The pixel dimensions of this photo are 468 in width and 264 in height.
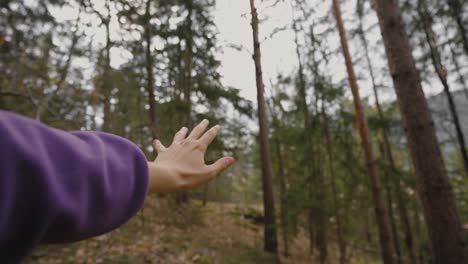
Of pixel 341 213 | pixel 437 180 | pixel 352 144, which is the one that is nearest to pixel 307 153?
pixel 352 144

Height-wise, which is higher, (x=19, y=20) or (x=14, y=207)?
(x=19, y=20)

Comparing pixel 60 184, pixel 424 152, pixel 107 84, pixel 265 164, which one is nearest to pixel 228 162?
pixel 60 184

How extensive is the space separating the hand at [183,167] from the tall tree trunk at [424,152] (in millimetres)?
2220

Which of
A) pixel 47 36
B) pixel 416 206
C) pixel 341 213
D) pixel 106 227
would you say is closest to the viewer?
pixel 106 227

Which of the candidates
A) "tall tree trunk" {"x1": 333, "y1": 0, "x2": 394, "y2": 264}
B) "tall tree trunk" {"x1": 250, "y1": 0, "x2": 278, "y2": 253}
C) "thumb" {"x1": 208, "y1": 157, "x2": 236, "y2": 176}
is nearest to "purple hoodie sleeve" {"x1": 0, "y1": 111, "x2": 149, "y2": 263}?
"thumb" {"x1": 208, "y1": 157, "x2": 236, "y2": 176}

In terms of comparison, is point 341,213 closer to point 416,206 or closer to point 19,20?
point 416,206

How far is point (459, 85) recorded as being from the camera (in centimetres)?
971

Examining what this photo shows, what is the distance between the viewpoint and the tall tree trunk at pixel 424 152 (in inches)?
93.0

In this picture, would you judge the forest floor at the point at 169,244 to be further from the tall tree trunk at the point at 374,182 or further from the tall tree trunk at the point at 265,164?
the tall tree trunk at the point at 374,182

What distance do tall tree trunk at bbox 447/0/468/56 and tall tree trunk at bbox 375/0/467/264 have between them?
21.9ft

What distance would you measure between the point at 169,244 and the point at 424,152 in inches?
288

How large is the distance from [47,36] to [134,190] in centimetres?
645

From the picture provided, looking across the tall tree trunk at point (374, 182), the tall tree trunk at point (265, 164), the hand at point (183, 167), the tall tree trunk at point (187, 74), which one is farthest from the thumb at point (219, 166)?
the tall tree trunk at point (187, 74)

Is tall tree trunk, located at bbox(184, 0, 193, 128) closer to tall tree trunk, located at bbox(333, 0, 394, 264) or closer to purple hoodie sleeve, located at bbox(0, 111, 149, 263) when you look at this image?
tall tree trunk, located at bbox(333, 0, 394, 264)
